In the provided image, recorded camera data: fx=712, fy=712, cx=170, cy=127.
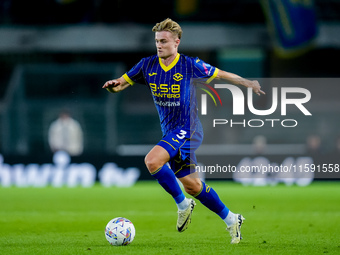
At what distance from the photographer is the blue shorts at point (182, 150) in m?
6.90

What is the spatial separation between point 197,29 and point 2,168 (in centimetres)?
811

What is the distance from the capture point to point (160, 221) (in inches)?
368

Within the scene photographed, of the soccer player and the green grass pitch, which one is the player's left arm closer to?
the soccer player

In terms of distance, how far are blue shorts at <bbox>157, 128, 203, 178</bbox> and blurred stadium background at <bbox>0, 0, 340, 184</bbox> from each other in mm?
11468

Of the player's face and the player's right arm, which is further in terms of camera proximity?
the player's right arm

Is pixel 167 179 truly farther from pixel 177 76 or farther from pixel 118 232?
pixel 177 76

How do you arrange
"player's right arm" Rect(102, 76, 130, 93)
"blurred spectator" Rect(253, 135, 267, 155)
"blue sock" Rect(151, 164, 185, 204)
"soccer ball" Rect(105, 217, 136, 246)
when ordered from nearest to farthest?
"soccer ball" Rect(105, 217, 136, 246) < "blue sock" Rect(151, 164, 185, 204) < "player's right arm" Rect(102, 76, 130, 93) < "blurred spectator" Rect(253, 135, 267, 155)

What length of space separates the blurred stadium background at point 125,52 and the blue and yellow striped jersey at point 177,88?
11.4 meters

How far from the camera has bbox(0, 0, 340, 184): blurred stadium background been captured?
1936 centimetres

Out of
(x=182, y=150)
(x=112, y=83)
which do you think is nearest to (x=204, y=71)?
(x=182, y=150)

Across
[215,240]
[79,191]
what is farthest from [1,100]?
[215,240]

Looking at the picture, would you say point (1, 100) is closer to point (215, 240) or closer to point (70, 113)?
point (70, 113)

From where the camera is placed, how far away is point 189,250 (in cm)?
643

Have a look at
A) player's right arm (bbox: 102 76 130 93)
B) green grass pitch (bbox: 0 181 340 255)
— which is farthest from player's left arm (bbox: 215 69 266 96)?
green grass pitch (bbox: 0 181 340 255)
